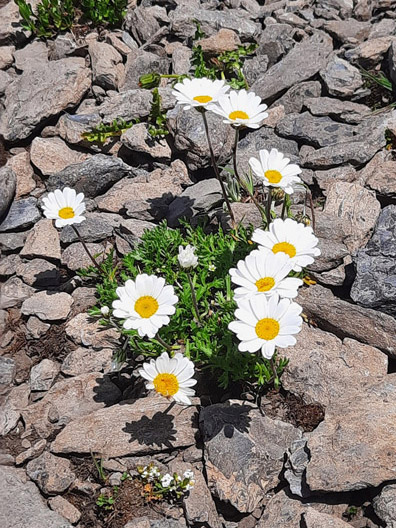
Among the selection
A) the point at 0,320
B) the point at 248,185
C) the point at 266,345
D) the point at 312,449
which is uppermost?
the point at 266,345

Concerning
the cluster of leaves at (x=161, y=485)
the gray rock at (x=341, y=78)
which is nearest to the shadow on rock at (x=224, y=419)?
the cluster of leaves at (x=161, y=485)

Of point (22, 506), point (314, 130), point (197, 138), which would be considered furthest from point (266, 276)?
point (314, 130)

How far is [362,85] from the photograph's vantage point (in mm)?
6730

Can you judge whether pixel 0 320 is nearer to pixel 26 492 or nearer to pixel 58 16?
pixel 26 492

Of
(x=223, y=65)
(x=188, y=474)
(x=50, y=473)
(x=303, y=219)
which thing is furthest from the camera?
(x=223, y=65)

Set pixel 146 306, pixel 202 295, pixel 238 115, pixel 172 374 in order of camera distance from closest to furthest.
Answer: pixel 146 306, pixel 172 374, pixel 238 115, pixel 202 295

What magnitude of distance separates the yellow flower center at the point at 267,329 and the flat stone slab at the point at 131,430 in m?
1.23

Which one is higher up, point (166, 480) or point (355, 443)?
point (355, 443)

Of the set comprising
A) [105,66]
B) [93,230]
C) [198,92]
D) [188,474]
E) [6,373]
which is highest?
[198,92]

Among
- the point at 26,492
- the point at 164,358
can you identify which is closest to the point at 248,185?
the point at 164,358

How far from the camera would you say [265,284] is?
12.3 ft

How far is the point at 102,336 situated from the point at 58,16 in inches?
171

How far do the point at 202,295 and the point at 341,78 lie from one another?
3211 mm

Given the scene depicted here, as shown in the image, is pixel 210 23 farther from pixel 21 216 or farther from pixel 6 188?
pixel 21 216
